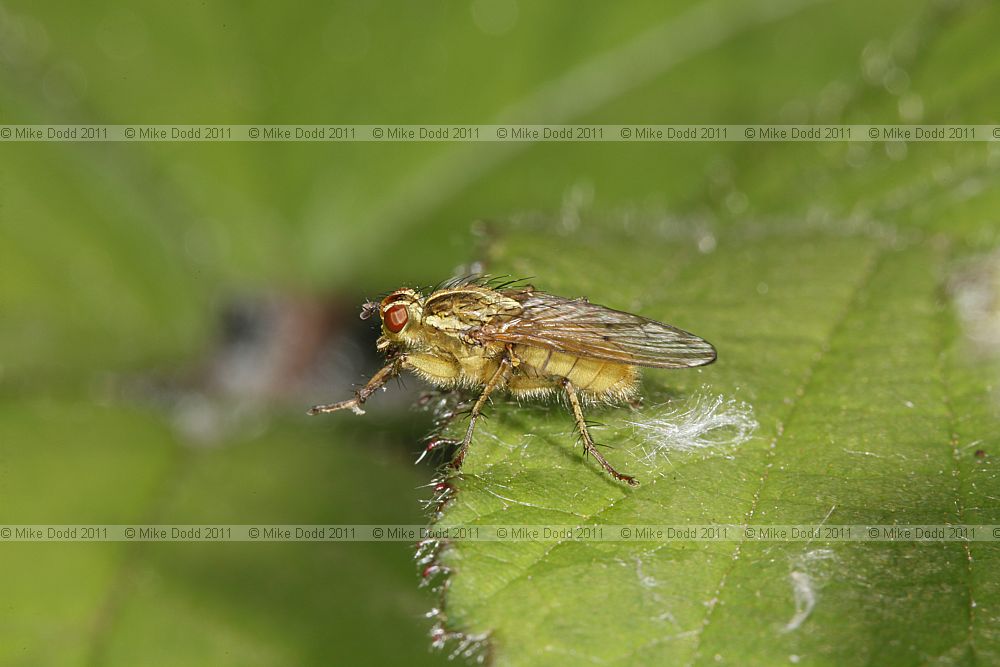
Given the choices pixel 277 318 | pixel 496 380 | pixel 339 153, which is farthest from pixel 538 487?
pixel 339 153

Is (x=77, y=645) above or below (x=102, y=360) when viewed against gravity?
below

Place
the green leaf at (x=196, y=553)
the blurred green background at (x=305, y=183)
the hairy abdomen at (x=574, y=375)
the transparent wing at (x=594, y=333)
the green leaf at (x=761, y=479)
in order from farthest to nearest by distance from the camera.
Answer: the blurred green background at (x=305, y=183)
the green leaf at (x=196, y=553)
the hairy abdomen at (x=574, y=375)
the transparent wing at (x=594, y=333)
the green leaf at (x=761, y=479)

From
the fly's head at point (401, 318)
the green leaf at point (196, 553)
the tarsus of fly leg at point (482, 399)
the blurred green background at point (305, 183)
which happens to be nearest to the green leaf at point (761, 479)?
the tarsus of fly leg at point (482, 399)

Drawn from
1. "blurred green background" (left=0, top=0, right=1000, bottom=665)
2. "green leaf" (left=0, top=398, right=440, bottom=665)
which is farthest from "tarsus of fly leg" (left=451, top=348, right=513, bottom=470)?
"blurred green background" (left=0, top=0, right=1000, bottom=665)

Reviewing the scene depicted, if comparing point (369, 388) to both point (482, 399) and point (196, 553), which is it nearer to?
point (482, 399)

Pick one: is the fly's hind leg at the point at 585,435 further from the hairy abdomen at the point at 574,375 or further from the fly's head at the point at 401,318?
the fly's head at the point at 401,318
